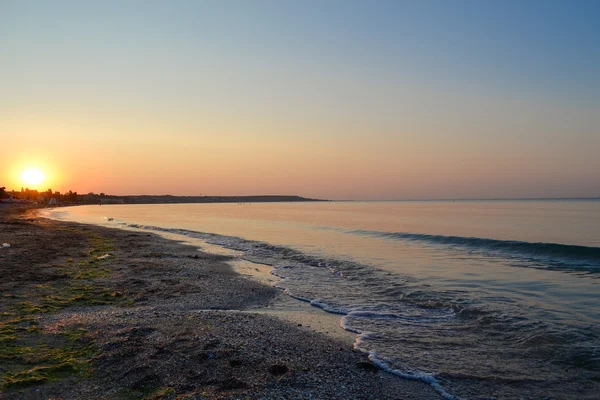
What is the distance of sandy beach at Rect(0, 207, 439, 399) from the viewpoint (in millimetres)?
6000

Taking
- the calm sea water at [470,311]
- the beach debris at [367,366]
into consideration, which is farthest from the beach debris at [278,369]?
the calm sea water at [470,311]

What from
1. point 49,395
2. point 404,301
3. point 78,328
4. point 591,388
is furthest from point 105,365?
point 404,301

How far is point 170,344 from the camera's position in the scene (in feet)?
25.1

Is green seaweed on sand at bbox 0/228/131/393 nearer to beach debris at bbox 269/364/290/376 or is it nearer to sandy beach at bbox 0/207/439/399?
sandy beach at bbox 0/207/439/399

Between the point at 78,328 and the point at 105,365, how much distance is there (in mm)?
2450

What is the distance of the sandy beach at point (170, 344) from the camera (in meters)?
6.00

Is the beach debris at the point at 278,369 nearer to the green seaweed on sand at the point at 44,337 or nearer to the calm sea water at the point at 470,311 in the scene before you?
the calm sea water at the point at 470,311

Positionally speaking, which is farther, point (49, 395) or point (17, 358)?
point (17, 358)

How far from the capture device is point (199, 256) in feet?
73.6

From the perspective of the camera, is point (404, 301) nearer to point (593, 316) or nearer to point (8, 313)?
point (593, 316)

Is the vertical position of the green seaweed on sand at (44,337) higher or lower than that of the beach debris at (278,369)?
lower

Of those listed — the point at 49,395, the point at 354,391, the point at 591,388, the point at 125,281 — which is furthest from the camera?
the point at 125,281

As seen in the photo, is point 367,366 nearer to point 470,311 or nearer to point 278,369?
point 278,369

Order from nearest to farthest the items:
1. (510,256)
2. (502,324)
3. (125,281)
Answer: (502,324)
(125,281)
(510,256)
